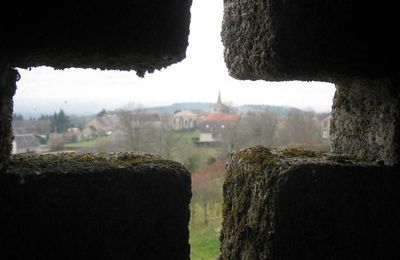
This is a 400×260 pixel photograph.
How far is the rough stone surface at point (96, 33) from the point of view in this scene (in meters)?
1.65

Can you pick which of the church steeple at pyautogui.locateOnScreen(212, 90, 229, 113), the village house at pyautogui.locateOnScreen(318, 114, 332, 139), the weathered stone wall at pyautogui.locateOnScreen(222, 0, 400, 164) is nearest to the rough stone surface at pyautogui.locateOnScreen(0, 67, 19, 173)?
the weathered stone wall at pyautogui.locateOnScreen(222, 0, 400, 164)

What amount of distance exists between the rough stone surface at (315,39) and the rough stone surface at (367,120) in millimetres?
123

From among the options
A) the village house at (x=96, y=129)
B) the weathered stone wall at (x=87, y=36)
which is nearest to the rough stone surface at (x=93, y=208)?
the weathered stone wall at (x=87, y=36)

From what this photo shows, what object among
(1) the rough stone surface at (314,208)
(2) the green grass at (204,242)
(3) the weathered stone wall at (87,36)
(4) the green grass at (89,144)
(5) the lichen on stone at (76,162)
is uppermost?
(3) the weathered stone wall at (87,36)

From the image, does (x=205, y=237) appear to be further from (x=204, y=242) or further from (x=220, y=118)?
(x=220, y=118)

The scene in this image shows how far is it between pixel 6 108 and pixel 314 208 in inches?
53.3

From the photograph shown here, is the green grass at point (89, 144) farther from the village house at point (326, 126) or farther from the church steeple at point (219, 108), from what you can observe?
the church steeple at point (219, 108)

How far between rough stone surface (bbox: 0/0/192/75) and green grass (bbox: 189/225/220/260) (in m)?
10.1

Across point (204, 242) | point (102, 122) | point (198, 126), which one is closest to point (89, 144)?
point (102, 122)

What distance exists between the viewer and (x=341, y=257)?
6.68 feet

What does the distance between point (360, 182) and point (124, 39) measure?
122 centimetres

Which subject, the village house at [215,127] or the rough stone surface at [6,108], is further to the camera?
the village house at [215,127]

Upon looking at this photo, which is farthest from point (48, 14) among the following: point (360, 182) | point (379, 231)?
point (379, 231)

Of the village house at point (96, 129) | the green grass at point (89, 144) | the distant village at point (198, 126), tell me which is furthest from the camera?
the distant village at point (198, 126)
